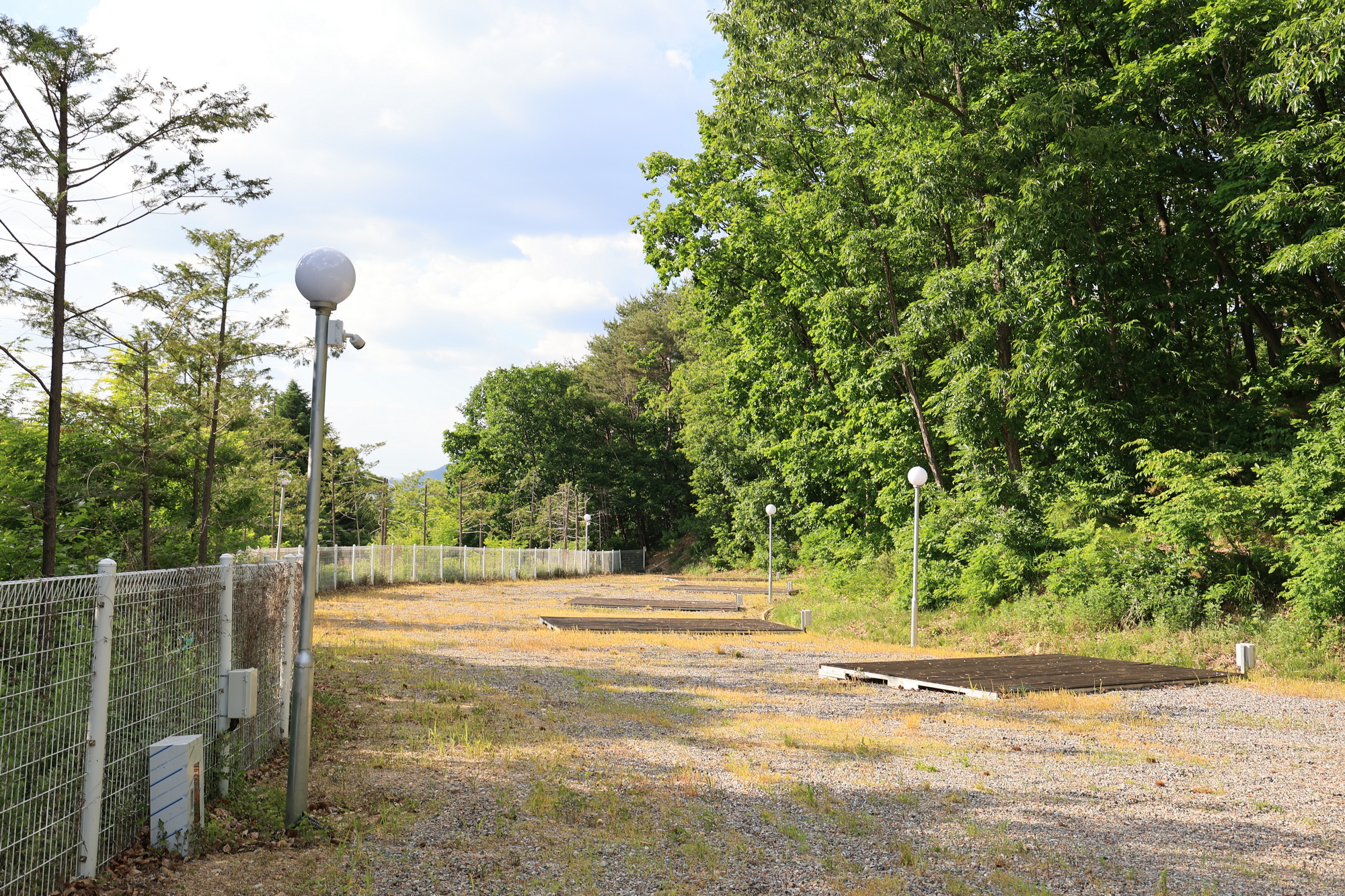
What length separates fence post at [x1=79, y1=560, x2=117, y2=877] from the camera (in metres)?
4.44

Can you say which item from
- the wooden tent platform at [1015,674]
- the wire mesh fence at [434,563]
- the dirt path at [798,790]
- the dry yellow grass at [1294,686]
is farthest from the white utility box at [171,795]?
the wire mesh fence at [434,563]

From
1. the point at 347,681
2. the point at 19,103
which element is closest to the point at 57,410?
the point at 19,103

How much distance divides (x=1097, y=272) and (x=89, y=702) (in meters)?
18.5

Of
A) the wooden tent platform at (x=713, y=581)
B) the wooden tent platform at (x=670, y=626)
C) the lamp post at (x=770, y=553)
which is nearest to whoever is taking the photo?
the wooden tent platform at (x=670, y=626)

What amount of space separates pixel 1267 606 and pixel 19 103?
1985 cm

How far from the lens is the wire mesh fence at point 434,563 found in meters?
31.5

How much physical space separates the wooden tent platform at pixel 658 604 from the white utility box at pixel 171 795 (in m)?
23.8

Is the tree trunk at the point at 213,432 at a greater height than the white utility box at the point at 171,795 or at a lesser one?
greater

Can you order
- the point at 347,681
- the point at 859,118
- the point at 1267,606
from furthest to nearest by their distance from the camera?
the point at 859,118, the point at 1267,606, the point at 347,681

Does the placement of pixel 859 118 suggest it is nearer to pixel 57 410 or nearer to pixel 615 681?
pixel 615 681

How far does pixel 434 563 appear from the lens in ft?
135

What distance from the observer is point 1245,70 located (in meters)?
16.4

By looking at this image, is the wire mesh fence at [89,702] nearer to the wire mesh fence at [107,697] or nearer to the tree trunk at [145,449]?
the wire mesh fence at [107,697]

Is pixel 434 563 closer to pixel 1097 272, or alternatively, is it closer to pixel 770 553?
pixel 770 553
